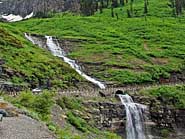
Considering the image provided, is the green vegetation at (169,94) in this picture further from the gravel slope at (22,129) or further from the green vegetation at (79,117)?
the gravel slope at (22,129)

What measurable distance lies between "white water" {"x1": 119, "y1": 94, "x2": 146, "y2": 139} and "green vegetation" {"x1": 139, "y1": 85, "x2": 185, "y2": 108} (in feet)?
15.7

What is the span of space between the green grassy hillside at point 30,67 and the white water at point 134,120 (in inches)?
465

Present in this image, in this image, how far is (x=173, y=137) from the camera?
5950cm

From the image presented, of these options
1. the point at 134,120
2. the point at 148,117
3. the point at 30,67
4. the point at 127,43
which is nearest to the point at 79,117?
the point at 134,120

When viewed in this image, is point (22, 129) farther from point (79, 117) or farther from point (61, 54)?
point (61, 54)

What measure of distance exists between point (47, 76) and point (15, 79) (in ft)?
20.8

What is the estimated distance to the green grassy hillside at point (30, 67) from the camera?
2574 inches

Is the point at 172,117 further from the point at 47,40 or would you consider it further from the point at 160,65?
the point at 47,40

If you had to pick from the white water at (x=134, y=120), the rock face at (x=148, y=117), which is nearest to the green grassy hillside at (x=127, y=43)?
the rock face at (x=148, y=117)

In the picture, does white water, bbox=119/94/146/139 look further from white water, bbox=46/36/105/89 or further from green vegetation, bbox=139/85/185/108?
white water, bbox=46/36/105/89

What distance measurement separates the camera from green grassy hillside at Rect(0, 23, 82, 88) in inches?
2574

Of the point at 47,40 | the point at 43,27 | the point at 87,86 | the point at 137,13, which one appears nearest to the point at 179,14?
the point at 137,13

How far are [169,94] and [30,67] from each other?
1976cm

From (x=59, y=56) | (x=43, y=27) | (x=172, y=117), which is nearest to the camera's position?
(x=172, y=117)
